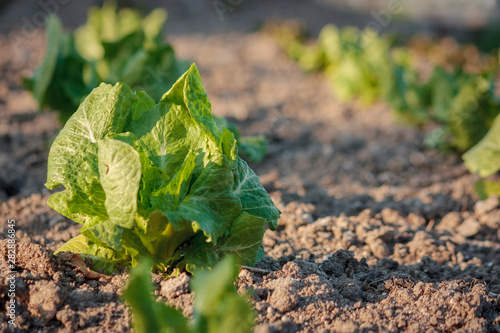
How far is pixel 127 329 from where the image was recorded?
1.67m

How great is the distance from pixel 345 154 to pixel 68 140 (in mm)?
2724

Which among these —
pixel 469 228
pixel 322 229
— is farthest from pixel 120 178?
pixel 469 228

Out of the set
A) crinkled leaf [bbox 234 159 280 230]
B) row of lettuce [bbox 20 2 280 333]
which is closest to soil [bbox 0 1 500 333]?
row of lettuce [bbox 20 2 280 333]

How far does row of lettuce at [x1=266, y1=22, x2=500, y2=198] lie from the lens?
3.74 metres

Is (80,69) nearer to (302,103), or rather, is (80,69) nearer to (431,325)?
(302,103)

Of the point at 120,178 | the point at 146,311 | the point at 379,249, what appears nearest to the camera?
the point at 146,311

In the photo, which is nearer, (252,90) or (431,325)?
(431,325)

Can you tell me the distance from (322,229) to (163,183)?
1.09 meters

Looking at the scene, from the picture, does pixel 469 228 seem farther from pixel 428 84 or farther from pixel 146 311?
pixel 146 311

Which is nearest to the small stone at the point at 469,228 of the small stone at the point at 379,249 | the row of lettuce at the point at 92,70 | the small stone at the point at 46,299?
the small stone at the point at 379,249

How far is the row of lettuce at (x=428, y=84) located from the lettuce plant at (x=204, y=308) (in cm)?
229

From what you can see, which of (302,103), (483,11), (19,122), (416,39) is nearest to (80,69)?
(19,122)

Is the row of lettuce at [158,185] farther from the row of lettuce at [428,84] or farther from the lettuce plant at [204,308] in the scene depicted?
the row of lettuce at [428,84]

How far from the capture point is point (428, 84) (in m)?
4.55
